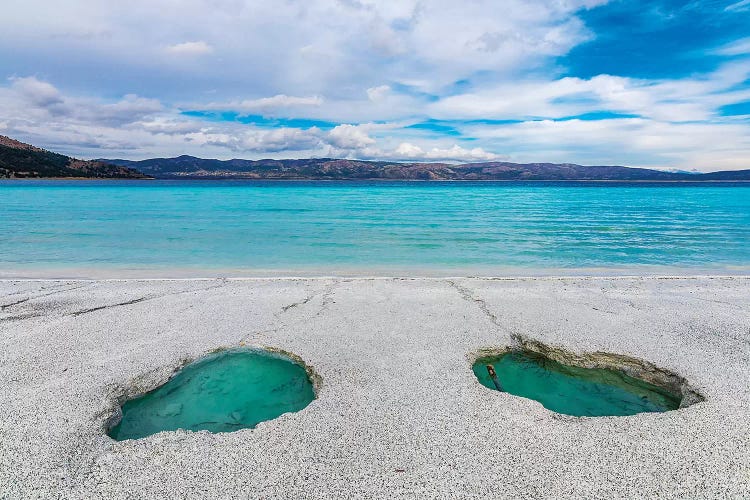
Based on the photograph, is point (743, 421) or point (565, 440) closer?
point (565, 440)

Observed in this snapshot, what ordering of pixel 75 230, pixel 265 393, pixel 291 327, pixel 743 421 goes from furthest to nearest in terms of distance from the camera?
pixel 75 230
pixel 291 327
pixel 265 393
pixel 743 421

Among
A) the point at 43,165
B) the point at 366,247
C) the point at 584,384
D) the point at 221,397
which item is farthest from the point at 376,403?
the point at 43,165

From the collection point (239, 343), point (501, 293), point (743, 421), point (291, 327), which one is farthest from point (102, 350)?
point (743, 421)

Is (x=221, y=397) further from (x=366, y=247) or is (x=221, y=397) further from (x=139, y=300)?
(x=366, y=247)

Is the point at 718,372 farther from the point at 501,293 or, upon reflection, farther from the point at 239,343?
the point at 239,343

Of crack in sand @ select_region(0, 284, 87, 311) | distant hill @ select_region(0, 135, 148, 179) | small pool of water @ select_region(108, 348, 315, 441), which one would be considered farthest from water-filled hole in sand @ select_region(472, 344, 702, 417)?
distant hill @ select_region(0, 135, 148, 179)

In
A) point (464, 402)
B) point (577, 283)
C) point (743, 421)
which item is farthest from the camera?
point (577, 283)

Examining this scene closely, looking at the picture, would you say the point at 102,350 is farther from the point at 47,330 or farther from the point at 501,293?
the point at 501,293

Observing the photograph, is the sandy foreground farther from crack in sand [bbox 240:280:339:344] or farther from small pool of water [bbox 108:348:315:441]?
small pool of water [bbox 108:348:315:441]
